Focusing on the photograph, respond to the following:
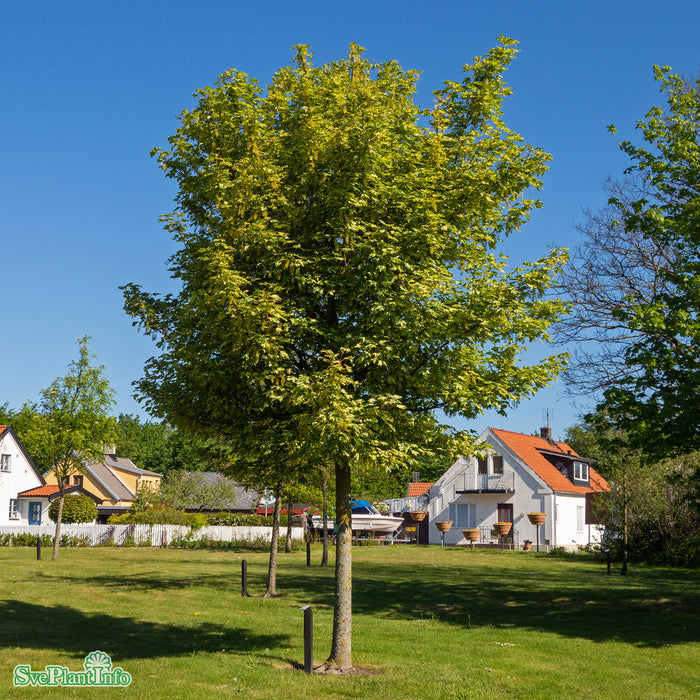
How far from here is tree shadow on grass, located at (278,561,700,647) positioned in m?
16.9

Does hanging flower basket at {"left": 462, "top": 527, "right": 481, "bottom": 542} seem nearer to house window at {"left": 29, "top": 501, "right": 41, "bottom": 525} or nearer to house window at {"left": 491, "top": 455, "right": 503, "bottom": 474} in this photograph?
house window at {"left": 491, "top": 455, "right": 503, "bottom": 474}

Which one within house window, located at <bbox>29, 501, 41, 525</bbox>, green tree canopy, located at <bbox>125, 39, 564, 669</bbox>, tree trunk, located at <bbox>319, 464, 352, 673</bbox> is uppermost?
green tree canopy, located at <bbox>125, 39, 564, 669</bbox>

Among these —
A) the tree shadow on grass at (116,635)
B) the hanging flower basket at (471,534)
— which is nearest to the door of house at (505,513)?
the hanging flower basket at (471,534)

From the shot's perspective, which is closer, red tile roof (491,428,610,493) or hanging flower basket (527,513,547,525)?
hanging flower basket (527,513,547,525)

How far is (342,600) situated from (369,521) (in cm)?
4269

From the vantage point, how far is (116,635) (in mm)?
14070

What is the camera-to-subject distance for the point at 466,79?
13.2 m

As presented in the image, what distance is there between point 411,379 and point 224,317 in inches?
121

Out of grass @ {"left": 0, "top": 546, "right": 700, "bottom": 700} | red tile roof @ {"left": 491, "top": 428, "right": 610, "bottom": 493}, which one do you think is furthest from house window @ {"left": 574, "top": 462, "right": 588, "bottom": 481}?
grass @ {"left": 0, "top": 546, "right": 700, "bottom": 700}

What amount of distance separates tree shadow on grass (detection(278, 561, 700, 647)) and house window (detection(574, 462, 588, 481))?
90.8 ft

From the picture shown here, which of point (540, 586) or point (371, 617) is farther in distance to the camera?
point (540, 586)

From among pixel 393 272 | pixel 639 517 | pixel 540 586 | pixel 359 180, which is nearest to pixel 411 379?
pixel 393 272

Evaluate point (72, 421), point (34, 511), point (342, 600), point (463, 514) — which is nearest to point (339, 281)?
point (342, 600)

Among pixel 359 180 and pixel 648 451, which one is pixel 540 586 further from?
pixel 359 180
